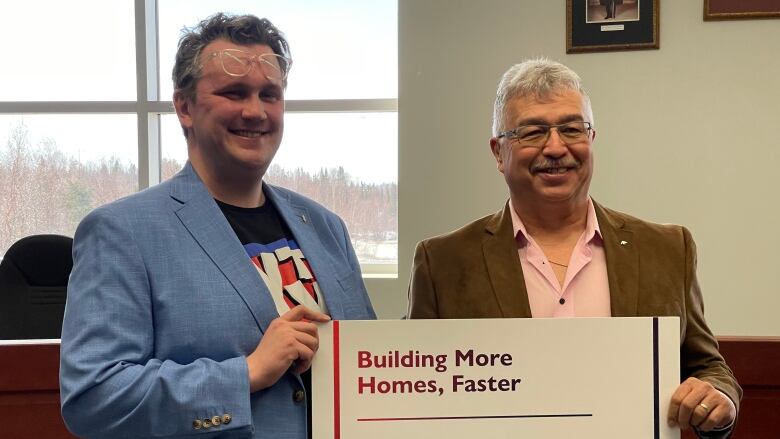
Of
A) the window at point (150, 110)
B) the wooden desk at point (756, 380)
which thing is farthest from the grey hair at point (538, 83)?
the window at point (150, 110)

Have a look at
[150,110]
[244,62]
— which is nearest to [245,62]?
[244,62]

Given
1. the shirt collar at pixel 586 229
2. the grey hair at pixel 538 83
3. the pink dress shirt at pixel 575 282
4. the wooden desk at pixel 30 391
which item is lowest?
the wooden desk at pixel 30 391

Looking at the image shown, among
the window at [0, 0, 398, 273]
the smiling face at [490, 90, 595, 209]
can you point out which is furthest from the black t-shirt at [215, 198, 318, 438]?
the window at [0, 0, 398, 273]

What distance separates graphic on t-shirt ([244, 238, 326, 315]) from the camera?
1.34 meters

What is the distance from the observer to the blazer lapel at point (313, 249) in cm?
143

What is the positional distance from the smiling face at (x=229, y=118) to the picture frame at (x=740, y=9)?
2.55 m

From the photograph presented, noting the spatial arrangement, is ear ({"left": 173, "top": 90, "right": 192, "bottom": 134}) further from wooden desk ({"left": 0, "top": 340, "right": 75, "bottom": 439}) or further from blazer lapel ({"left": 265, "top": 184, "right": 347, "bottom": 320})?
wooden desk ({"left": 0, "top": 340, "right": 75, "bottom": 439})

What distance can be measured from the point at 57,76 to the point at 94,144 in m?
0.49

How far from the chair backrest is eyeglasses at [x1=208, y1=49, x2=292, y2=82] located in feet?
5.86

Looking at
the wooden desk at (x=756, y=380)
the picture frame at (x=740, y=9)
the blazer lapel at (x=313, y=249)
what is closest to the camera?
the blazer lapel at (x=313, y=249)

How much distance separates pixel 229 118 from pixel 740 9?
2.76 m

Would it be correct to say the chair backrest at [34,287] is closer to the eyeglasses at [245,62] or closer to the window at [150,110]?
the window at [150,110]

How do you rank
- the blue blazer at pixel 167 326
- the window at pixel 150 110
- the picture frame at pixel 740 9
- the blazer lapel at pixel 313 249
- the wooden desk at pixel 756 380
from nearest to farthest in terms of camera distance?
the blue blazer at pixel 167 326, the blazer lapel at pixel 313 249, the wooden desk at pixel 756 380, the picture frame at pixel 740 9, the window at pixel 150 110

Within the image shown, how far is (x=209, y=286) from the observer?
1237 mm
